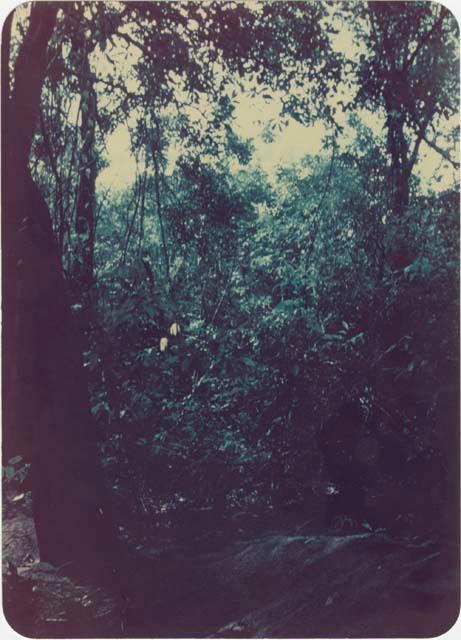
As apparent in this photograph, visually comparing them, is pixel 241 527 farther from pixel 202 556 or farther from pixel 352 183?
pixel 352 183

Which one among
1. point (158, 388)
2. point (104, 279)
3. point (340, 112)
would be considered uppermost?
point (340, 112)

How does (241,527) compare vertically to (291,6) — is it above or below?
below

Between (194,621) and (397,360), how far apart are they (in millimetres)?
A: 1341

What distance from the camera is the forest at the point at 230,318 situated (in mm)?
2611

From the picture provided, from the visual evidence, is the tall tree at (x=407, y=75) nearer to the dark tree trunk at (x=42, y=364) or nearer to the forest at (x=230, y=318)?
the forest at (x=230, y=318)

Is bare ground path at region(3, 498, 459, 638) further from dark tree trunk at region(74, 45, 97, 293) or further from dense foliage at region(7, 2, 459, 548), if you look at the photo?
dark tree trunk at region(74, 45, 97, 293)

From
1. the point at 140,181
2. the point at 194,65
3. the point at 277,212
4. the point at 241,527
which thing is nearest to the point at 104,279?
the point at 140,181

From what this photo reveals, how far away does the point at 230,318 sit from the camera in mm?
2693

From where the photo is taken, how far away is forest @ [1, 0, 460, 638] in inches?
103

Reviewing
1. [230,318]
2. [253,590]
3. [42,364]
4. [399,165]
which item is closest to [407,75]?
[399,165]

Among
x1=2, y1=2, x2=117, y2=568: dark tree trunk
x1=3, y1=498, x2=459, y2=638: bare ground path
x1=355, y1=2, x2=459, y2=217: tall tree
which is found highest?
x1=355, y1=2, x2=459, y2=217: tall tree

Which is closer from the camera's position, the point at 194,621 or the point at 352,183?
the point at 194,621

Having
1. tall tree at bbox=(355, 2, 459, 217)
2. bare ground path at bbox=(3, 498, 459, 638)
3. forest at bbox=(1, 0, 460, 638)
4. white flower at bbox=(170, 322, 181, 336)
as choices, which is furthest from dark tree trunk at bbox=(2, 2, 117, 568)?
tall tree at bbox=(355, 2, 459, 217)

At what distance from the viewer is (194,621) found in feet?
8.40
